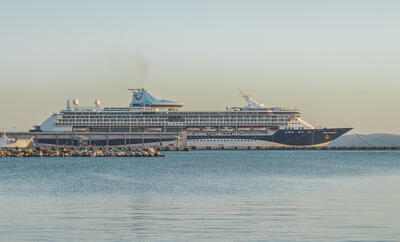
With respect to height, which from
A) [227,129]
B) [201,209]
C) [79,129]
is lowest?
[201,209]

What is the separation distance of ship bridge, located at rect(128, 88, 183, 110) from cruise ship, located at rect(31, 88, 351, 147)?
48 centimetres

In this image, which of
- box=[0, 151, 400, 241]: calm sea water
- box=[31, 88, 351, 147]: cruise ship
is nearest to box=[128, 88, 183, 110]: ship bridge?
box=[31, 88, 351, 147]: cruise ship

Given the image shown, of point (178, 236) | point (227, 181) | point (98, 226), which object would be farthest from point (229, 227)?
point (227, 181)

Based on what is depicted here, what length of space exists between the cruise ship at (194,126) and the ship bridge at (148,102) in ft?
1.56

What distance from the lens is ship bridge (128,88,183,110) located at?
4887 inches

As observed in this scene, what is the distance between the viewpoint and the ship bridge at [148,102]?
12412 cm

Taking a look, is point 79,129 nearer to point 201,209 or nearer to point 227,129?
point 227,129

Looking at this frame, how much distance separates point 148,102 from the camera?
125 meters

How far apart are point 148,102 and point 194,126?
1068 cm

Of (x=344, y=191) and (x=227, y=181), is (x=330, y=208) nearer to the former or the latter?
(x=344, y=191)

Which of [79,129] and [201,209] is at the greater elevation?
[79,129]

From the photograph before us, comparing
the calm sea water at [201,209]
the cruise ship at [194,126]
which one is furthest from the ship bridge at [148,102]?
the calm sea water at [201,209]

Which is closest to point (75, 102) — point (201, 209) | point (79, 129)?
point (79, 129)

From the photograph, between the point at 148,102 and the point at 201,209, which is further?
the point at 148,102
